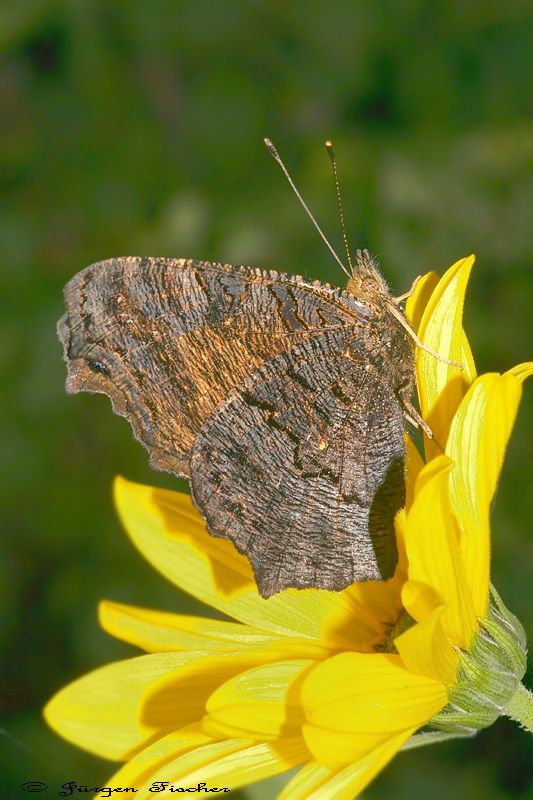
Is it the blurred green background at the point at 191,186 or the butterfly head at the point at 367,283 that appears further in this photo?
the blurred green background at the point at 191,186

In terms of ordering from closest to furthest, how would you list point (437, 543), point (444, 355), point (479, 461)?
point (437, 543), point (479, 461), point (444, 355)

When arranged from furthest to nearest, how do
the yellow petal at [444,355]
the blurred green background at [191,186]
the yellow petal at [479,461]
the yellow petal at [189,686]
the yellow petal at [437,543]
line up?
the blurred green background at [191,186] < the yellow petal at [189,686] < the yellow petal at [444,355] < the yellow petal at [479,461] < the yellow petal at [437,543]

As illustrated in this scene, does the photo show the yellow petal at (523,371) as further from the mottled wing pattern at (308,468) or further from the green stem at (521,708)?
the green stem at (521,708)

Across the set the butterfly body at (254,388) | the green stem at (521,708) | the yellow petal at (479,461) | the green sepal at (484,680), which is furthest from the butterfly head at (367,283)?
the green stem at (521,708)

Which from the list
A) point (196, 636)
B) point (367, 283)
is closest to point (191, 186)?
point (367, 283)

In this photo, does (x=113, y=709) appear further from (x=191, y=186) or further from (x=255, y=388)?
(x=191, y=186)

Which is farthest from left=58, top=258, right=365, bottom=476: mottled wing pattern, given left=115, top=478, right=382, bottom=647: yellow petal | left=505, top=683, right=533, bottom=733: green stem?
left=505, top=683, right=533, bottom=733: green stem

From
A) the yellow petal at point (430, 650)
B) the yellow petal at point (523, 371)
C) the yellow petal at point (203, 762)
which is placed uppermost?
the yellow petal at point (523, 371)
